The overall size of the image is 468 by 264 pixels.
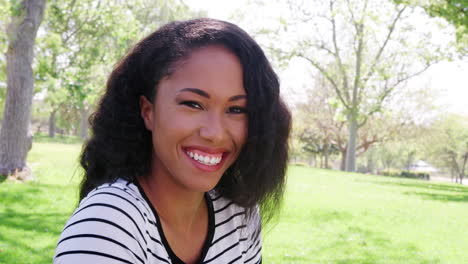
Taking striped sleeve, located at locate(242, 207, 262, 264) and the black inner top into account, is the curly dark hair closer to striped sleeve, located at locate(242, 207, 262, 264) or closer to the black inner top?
the black inner top

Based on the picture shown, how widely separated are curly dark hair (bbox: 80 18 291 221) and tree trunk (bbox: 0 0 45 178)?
8894 mm

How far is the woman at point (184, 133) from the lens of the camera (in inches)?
73.6

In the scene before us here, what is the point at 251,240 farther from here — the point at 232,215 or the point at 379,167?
the point at 379,167

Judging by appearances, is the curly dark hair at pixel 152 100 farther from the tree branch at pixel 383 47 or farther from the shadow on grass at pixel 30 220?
the tree branch at pixel 383 47

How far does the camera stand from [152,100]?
2010mm

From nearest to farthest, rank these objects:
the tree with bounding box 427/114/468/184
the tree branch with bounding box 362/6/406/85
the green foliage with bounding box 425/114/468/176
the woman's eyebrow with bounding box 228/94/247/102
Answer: the woman's eyebrow with bounding box 228/94/247/102
the tree branch with bounding box 362/6/406/85
the green foliage with bounding box 425/114/468/176
the tree with bounding box 427/114/468/184

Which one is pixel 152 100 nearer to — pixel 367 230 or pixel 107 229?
pixel 107 229

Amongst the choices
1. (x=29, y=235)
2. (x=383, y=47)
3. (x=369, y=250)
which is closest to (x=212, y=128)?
(x=29, y=235)

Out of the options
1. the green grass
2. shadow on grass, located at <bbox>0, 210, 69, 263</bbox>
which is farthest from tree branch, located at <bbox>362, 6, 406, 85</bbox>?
shadow on grass, located at <bbox>0, 210, 69, 263</bbox>

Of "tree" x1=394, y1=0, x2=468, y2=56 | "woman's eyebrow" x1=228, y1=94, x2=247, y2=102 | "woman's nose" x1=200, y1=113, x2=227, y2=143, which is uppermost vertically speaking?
"tree" x1=394, y1=0, x2=468, y2=56

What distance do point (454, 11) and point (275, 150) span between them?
13135 millimetres

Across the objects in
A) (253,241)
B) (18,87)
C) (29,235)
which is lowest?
(29,235)

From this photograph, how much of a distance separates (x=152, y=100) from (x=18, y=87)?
9258 millimetres

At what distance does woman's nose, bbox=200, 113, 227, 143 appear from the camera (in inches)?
73.2
